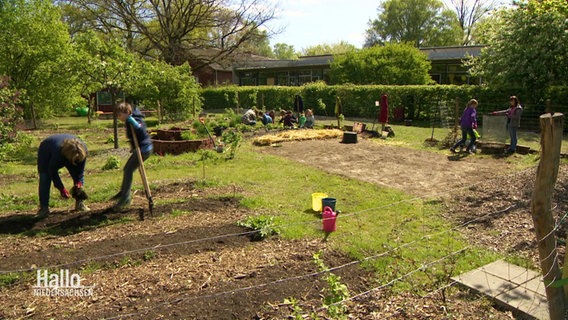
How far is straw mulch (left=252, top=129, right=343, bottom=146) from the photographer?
1479 centimetres

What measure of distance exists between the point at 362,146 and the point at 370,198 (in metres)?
6.48

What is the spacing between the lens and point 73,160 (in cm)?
588

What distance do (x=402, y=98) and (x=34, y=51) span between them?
18.9 m

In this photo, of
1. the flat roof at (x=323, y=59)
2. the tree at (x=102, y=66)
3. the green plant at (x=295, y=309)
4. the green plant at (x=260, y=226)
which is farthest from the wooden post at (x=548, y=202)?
the flat roof at (x=323, y=59)

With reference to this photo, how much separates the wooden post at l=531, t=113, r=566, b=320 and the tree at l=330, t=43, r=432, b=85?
24.1 m

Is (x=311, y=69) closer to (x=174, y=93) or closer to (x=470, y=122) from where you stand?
(x=174, y=93)

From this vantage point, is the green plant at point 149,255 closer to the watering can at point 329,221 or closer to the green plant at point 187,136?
the watering can at point 329,221

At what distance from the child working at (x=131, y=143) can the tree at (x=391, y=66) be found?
22.1 meters

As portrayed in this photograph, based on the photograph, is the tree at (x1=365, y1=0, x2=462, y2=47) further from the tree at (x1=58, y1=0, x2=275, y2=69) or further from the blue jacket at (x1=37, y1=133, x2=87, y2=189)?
the blue jacket at (x1=37, y1=133, x2=87, y2=189)

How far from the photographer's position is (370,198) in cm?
761

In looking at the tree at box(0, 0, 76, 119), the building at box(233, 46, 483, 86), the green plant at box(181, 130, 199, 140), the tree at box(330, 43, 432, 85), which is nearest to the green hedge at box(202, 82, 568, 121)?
the tree at box(330, 43, 432, 85)

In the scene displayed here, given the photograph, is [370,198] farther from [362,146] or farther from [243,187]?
[362,146]

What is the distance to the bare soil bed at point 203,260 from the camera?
12.1 feet

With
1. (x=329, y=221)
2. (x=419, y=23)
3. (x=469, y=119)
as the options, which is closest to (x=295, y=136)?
(x=469, y=119)
